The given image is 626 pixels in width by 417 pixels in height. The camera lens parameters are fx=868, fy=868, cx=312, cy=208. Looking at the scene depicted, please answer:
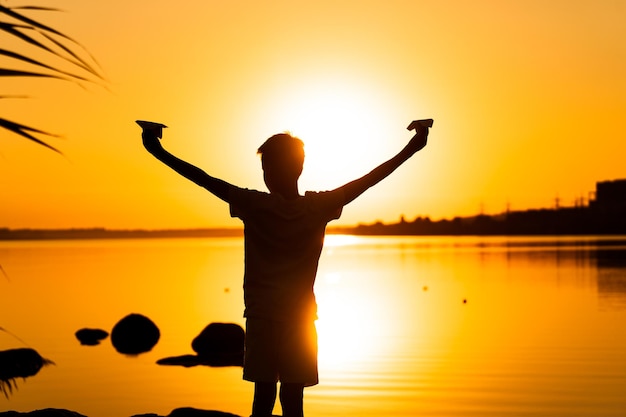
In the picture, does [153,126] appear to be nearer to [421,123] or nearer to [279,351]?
[279,351]

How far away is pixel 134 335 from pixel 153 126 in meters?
29.3

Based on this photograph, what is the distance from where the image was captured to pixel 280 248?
5.12 metres

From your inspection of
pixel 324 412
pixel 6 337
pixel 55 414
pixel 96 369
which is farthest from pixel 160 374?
pixel 55 414

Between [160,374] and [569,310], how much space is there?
25839 millimetres

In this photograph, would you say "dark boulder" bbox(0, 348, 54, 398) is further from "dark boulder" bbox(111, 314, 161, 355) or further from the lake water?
"dark boulder" bbox(111, 314, 161, 355)

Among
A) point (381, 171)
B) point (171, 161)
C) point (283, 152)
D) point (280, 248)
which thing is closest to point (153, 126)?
point (171, 161)

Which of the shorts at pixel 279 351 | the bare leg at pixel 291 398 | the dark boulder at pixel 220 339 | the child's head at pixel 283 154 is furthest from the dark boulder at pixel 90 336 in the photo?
the child's head at pixel 283 154

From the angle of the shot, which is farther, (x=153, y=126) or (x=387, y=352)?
(x=387, y=352)

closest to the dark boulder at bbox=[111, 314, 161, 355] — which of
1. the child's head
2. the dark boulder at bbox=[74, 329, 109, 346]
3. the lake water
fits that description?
the lake water

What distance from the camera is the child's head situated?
511cm

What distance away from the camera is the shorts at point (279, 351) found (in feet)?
16.6

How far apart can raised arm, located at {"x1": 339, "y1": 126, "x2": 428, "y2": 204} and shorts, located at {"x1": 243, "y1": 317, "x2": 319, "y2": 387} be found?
2.68 ft

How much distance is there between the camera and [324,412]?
19.2 meters

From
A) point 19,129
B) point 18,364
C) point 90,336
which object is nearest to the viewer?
point 19,129
